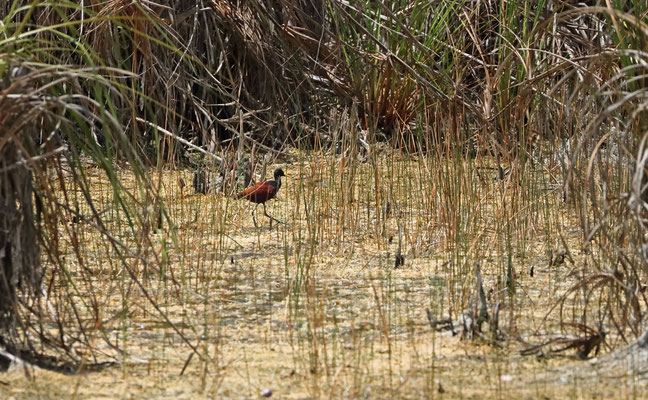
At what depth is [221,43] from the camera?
592 centimetres

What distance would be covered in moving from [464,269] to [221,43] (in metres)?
2.90

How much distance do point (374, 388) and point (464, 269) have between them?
4.00ft

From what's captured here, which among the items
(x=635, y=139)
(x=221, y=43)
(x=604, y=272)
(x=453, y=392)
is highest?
(x=221, y=43)

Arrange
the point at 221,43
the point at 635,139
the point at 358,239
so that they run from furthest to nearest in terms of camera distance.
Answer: the point at 221,43 → the point at 358,239 → the point at 635,139

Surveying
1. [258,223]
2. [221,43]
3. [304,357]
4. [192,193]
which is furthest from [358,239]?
[221,43]

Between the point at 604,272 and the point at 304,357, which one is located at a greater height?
the point at 604,272

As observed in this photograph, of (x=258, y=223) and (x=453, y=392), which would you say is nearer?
(x=453, y=392)

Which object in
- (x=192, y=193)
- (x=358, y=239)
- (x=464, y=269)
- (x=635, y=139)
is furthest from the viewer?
(x=192, y=193)

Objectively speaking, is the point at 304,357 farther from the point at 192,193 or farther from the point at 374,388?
the point at 192,193

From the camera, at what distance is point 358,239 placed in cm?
419

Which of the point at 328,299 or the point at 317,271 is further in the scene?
the point at 317,271

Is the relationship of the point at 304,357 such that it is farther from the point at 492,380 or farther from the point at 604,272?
the point at 604,272

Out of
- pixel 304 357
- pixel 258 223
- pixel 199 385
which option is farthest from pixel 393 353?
pixel 258 223

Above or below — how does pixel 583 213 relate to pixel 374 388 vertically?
above
